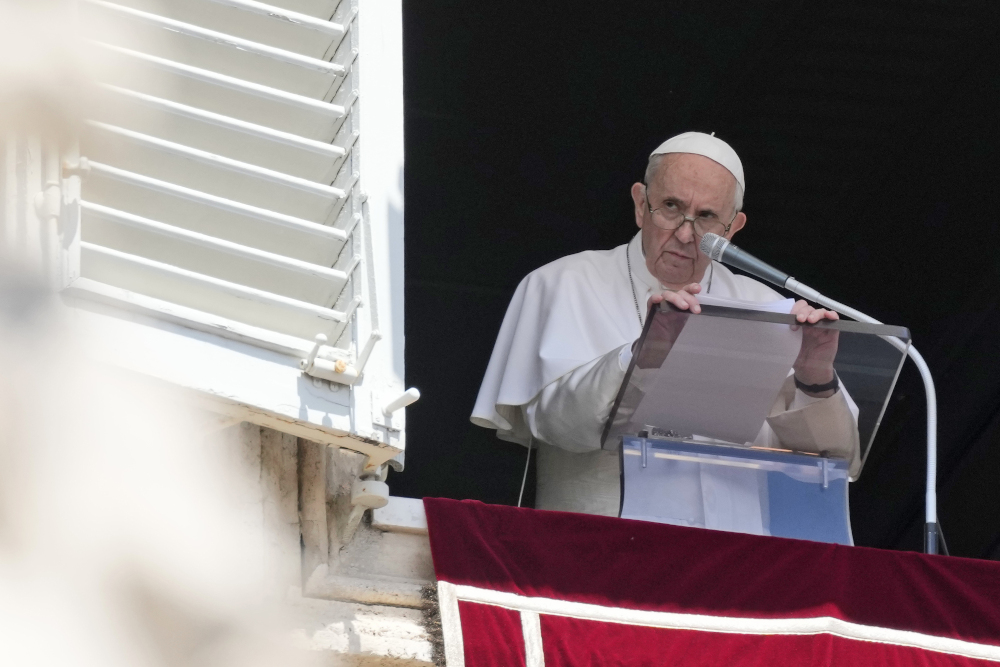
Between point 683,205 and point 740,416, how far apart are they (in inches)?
47.5

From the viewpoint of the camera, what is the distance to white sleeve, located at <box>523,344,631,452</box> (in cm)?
407

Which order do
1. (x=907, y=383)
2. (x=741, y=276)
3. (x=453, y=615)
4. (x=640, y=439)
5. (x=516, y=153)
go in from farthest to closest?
1. (x=516, y=153)
2. (x=907, y=383)
3. (x=741, y=276)
4. (x=640, y=439)
5. (x=453, y=615)

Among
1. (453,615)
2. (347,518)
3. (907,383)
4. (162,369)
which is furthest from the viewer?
(907,383)

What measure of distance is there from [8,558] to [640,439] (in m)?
1.62

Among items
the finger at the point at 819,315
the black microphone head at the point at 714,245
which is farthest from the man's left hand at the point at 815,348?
the black microphone head at the point at 714,245

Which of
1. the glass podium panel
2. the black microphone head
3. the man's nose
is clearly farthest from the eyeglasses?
the glass podium panel

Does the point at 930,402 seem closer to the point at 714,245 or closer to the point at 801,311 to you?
the point at 801,311

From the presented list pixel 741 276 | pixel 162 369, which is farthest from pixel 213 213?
pixel 741 276

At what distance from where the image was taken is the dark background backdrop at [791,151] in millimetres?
6305

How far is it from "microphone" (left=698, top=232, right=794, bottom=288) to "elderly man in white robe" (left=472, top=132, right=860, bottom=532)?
28cm

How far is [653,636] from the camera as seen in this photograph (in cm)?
331

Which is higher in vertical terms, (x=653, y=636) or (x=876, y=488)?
(x=653, y=636)

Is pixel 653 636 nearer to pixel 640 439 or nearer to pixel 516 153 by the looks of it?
pixel 640 439

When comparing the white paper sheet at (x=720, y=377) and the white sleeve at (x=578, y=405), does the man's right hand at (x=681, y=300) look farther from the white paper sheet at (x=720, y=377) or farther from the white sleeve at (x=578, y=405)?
the white sleeve at (x=578, y=405)
